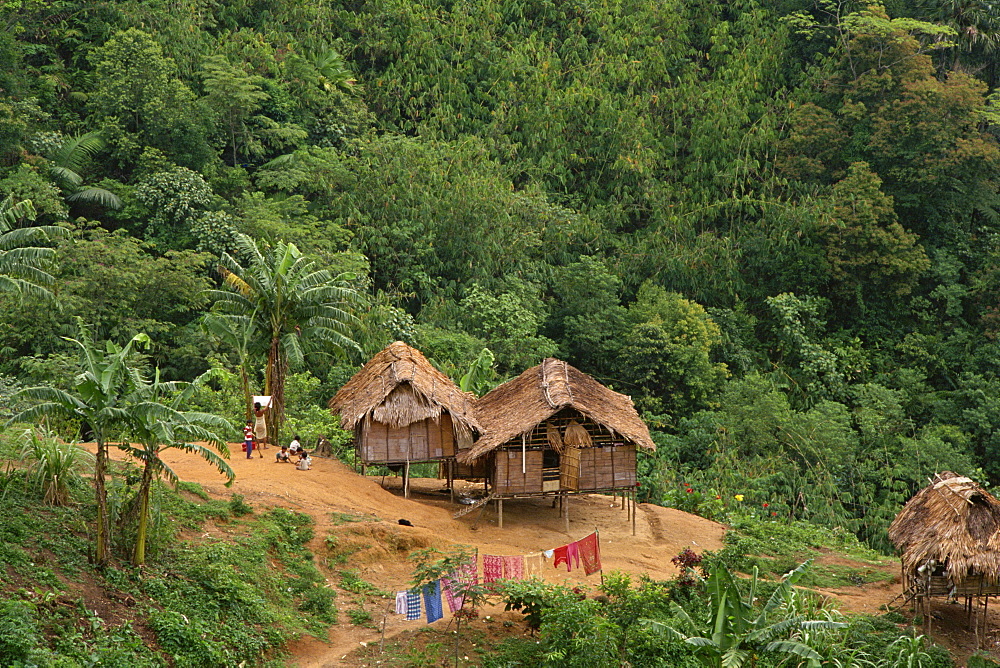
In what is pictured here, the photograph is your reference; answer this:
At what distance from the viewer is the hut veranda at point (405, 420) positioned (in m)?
20.8

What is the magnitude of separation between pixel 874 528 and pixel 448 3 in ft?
86.7

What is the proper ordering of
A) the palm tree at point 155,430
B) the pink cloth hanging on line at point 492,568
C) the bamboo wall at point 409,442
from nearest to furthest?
the palm tree at point 155,430, the pink cloth hanging on line at point 492,568, the bamboo wall at point 409,442

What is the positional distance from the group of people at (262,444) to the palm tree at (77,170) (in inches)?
420

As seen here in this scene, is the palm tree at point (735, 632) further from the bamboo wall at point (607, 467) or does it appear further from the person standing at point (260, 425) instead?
the person standing at point (260, 425)

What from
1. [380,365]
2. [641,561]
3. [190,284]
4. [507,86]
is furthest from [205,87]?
[641,561]

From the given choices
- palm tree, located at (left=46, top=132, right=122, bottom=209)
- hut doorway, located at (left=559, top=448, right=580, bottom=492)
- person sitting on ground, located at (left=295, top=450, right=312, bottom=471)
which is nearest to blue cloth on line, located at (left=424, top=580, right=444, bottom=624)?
hut doorway, located at (left=559, top=448, right=580, bottom=492)

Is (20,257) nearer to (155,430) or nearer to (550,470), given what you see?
(155,430)

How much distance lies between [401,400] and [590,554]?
537 centimetres

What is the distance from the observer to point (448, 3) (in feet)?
135

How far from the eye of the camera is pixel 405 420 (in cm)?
2077

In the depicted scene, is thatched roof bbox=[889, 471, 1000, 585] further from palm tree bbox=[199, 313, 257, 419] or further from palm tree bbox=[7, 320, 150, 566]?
palm tree bbox=[199, 313, 257, 419]

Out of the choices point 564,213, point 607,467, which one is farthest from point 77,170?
point 607,467

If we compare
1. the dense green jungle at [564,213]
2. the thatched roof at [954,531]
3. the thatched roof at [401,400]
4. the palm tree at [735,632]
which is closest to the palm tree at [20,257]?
the dense green jungle at [564,213]

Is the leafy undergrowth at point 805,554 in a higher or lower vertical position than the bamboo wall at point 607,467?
lower
